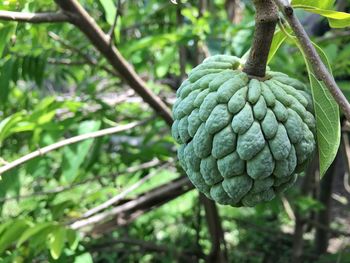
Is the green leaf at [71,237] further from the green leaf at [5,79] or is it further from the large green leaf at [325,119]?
the large green leaf at [325,119]

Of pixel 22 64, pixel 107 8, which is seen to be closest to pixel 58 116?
pixel 22 64

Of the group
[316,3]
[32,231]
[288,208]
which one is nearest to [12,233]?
[32,231]

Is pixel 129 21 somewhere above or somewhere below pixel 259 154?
below

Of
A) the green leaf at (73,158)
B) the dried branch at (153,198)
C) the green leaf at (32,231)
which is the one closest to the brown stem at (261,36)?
the green leaf at (32,231)

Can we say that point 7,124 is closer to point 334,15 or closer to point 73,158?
point 73,158

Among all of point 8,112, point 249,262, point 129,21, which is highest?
point 129,21

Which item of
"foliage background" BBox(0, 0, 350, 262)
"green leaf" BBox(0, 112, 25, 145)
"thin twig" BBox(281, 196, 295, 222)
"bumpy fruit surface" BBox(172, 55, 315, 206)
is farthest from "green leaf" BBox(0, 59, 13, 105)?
"thin twig" BBox(281, 196, 295, 222)

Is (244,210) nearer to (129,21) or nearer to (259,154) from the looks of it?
(129,21)
